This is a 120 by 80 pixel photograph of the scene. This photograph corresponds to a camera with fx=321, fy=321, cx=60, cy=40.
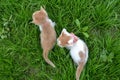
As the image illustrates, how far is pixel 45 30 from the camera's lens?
254 centimetres

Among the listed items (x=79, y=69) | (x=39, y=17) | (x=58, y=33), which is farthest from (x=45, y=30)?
(x=79, y=69)

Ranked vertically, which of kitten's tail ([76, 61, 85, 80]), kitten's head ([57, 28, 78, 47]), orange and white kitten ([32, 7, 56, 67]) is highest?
orange and white kitten ([32, 7, 56, 67])

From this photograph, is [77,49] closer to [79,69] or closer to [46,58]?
[79,69]

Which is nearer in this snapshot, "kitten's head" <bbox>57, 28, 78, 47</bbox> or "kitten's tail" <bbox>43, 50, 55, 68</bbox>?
"kitten's head" <bbox>57, 28, 78, 47</bbox>

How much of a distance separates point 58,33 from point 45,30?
232mm

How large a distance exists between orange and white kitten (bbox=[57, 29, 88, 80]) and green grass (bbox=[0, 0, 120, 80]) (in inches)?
3.9

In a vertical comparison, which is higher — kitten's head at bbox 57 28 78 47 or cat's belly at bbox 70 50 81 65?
kitten's head at bbox 57 28 78 47

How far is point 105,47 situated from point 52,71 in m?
0.49

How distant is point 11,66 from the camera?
2.69 meters

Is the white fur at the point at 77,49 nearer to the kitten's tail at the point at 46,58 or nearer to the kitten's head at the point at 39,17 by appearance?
the kitten's tail at the point at 46,58

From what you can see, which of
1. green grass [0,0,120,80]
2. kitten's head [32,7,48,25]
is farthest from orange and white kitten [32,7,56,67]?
green grass [0,0,120,80]

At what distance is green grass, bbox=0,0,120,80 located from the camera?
2.66 meters

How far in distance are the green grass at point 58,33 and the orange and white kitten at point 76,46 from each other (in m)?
0.10

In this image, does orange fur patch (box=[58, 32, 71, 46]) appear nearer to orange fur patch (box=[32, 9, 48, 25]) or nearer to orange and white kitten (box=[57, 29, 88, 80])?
orange and white kitten (box=[57, 29, 88, 80])
